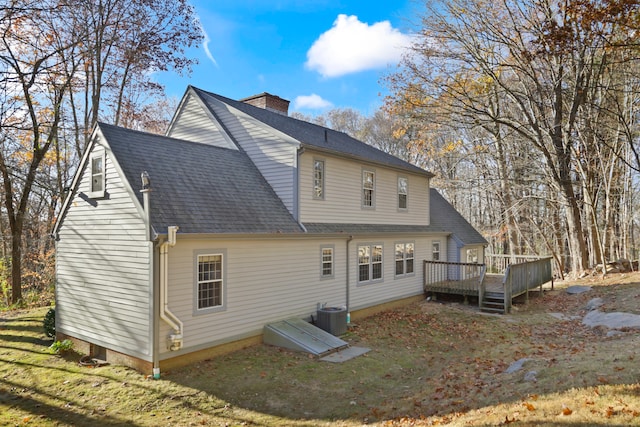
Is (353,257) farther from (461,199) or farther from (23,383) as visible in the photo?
(461,199)

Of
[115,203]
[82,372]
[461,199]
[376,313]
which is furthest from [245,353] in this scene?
[461,199]

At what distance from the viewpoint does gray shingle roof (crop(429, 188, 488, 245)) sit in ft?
68.4

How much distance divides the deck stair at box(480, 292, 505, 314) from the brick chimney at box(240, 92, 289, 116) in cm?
1189

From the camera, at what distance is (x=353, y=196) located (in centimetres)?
1538

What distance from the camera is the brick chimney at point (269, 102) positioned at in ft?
59.4

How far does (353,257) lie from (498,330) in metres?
5.34

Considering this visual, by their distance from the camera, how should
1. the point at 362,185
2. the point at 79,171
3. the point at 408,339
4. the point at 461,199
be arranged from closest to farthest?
1. the point at 79,171
2. the point at 408,339
3. the point at 362,185
4. the point at 461,199

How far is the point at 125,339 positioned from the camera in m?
9.64

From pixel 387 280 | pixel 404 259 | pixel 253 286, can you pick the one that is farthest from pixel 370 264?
pixel 253 286

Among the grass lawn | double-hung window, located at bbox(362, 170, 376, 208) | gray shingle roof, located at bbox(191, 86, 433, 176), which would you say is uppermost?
gray shingle roof, located at bbox(191, 86, 433, 176)

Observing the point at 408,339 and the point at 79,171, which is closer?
the point at 79,171

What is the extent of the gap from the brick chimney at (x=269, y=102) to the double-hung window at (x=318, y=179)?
5.41 metres

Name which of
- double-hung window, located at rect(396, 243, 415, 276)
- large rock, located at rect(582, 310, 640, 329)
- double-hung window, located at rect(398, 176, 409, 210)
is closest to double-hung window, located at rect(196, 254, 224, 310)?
double-hung window, located at rect(396, 243, 415, 276)

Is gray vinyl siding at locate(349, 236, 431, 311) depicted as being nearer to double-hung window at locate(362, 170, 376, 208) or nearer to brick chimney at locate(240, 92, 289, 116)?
double-hung window at locate(362, 170, 376, 208)
